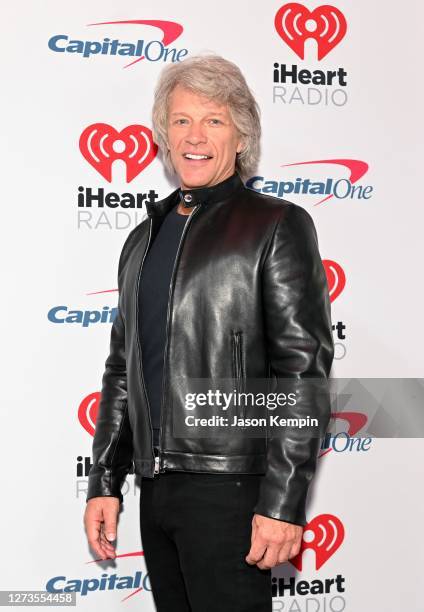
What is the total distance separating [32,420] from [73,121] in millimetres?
1063

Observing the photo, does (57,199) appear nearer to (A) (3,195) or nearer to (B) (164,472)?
(A) (3,195)

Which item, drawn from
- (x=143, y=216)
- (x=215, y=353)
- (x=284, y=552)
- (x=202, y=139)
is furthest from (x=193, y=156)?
(x=284, y=552)

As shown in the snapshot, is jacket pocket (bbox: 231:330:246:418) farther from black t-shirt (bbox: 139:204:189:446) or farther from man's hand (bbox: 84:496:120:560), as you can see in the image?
man's hand (bbox: 84:496:120:560)

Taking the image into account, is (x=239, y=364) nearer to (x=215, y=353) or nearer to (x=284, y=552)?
(x=215, y=353)

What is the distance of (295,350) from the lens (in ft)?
5.57

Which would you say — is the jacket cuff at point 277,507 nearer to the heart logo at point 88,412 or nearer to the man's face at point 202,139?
the man's face at point 202,139

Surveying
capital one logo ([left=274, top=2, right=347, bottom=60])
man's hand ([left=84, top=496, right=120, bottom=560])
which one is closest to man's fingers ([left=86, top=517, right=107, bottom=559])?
man's hand ([left=84, top=496, right=120, bottom=560])

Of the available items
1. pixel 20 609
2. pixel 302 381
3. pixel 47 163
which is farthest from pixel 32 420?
pixel 302 381

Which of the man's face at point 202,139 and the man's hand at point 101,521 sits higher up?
the man's face at point 202,139

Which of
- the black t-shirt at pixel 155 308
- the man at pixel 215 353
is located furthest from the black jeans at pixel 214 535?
the black t-shirt at pixel 155 308

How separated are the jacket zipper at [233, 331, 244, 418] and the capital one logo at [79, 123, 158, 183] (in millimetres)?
1117

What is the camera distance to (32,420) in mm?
2580

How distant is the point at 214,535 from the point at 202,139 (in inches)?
39.5

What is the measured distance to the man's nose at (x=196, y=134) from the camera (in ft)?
6.44
